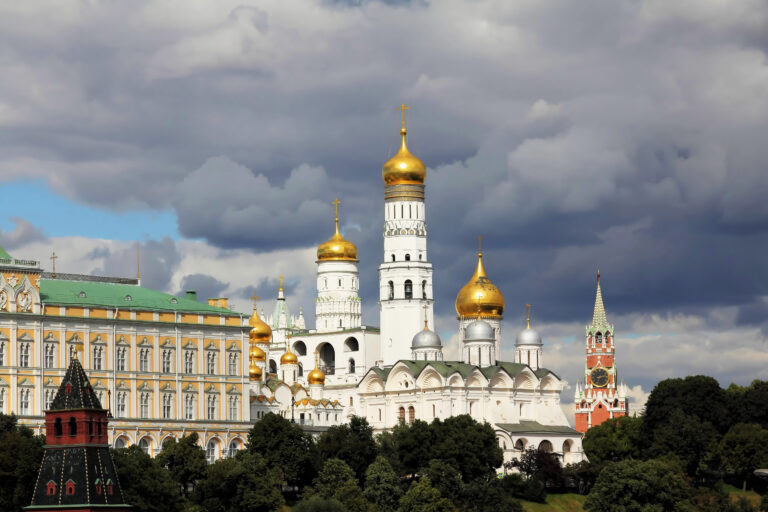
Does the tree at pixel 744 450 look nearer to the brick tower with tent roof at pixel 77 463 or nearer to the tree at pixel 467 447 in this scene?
the tree at pixel 467 447

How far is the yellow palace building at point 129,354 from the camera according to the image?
5182 inches

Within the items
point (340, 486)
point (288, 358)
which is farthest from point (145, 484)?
point (288, 358)

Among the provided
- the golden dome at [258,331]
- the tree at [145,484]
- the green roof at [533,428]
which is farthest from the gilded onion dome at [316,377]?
the tree at [145,484]

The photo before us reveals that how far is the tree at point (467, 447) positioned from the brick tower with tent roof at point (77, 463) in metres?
43.3

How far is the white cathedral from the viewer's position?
15838 cm

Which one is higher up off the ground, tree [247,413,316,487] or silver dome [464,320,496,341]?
silver dome [464,320,496,341]

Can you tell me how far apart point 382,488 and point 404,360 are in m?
40.3

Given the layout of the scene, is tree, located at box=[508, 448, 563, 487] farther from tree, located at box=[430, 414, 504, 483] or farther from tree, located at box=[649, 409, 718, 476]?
tree, located at box=[649, 409, 718, 476]

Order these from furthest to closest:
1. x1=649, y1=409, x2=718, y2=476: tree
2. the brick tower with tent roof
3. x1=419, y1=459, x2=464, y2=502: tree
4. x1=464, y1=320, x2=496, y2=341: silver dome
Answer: x1=464, y1=320, x2=496, y2=341: silver dome, x1=649, y1=409, x2=718, y2=476: tree, x1=419, y1=459, x2=464, y2=502: tree, the brick tower with tent roof

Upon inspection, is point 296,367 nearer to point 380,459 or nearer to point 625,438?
point 625,438

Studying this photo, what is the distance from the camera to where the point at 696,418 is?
140125 mm

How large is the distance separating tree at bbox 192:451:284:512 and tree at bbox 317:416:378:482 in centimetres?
1391

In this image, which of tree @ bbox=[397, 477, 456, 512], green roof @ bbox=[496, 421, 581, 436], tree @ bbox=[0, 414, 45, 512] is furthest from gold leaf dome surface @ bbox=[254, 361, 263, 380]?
tree @ bbox=[0, 414, 45, 512]

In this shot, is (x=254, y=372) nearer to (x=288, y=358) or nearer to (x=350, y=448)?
(x=288, y=358)
